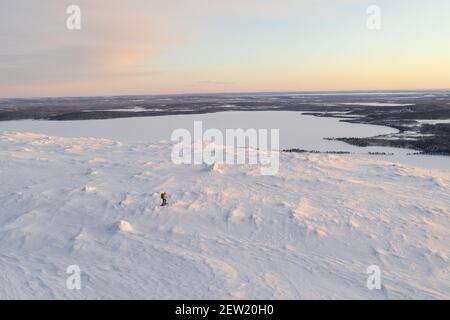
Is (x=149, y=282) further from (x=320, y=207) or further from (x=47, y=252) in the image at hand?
(x=320, y=207)

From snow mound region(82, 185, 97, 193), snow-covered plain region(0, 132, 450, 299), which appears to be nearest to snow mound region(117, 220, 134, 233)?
snow-covered plain region(0, 132, 450, 299)

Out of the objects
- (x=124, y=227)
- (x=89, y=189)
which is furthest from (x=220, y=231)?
(x=89, y=189)

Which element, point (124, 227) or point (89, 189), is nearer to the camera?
point (124, 227)

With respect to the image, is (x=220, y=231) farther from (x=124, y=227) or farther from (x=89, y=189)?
(x=89, y=189)

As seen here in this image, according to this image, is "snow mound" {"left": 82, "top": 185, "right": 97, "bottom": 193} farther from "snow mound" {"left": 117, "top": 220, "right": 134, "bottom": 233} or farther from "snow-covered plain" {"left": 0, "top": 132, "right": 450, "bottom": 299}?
"snow mound" {"left": 117, "top": 220, "right": 134, "bottom": 233}

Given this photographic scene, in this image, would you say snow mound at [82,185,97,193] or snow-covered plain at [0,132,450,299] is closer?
snow-covered plain at [0,132,450,299]

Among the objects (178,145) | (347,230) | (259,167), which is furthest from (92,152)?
(347,230)

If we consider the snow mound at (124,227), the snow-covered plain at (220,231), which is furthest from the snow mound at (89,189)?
the snow mound at (124,227)

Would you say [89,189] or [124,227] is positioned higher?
[89,189]
